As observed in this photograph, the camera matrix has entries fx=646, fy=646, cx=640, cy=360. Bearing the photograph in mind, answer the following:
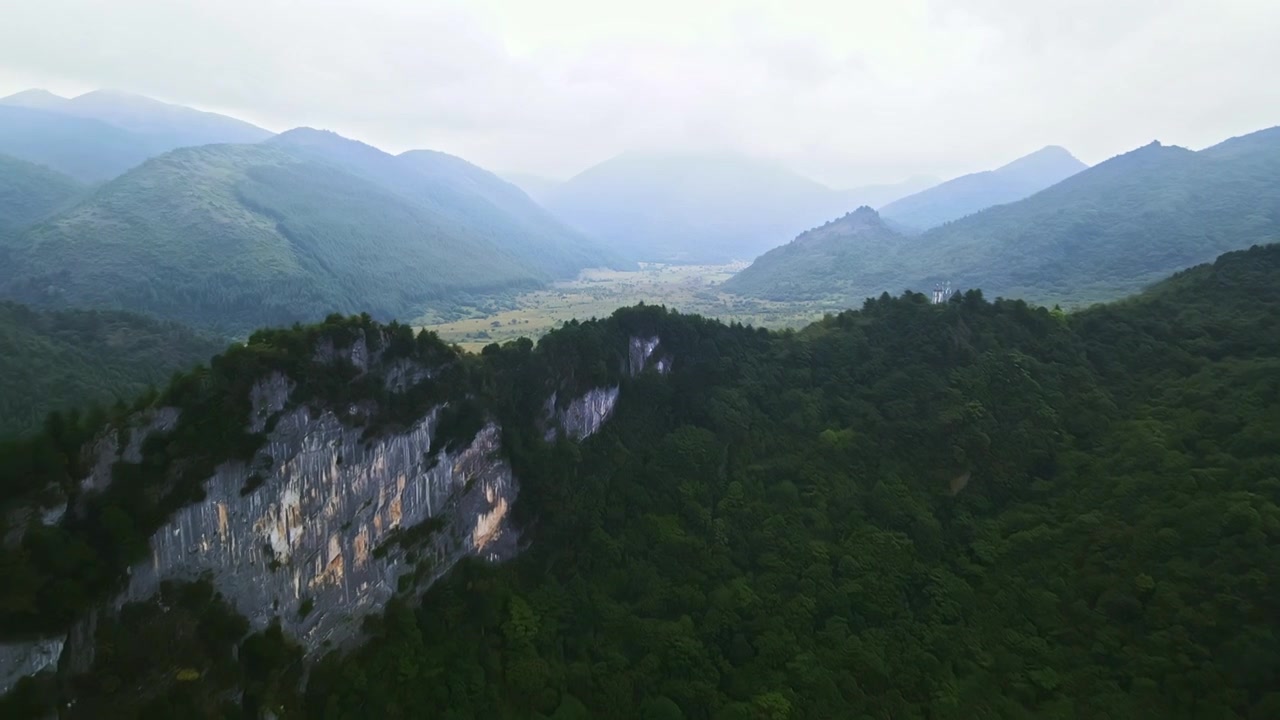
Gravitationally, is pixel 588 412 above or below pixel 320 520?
above

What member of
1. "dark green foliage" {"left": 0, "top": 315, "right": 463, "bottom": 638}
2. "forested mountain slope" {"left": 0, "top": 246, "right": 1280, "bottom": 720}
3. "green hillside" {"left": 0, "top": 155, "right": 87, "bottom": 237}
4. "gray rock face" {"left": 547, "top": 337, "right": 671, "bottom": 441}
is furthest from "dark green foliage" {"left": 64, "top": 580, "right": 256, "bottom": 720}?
"green hillside" {"left": 0, "top": 155, "right": 87, "bottom": 237}

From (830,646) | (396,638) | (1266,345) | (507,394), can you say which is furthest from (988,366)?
(396,638)

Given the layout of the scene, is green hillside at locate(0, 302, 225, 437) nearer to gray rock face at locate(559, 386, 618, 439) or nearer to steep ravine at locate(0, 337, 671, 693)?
steep ravine at locate(0, 337, 671, 693)

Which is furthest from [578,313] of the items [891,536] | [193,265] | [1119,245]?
[1119,245]

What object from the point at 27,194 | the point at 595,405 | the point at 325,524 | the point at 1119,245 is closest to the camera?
the point at 325,524

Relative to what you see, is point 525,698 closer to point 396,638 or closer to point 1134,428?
point 396,638

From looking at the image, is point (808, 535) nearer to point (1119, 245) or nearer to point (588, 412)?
point (588, 412)
